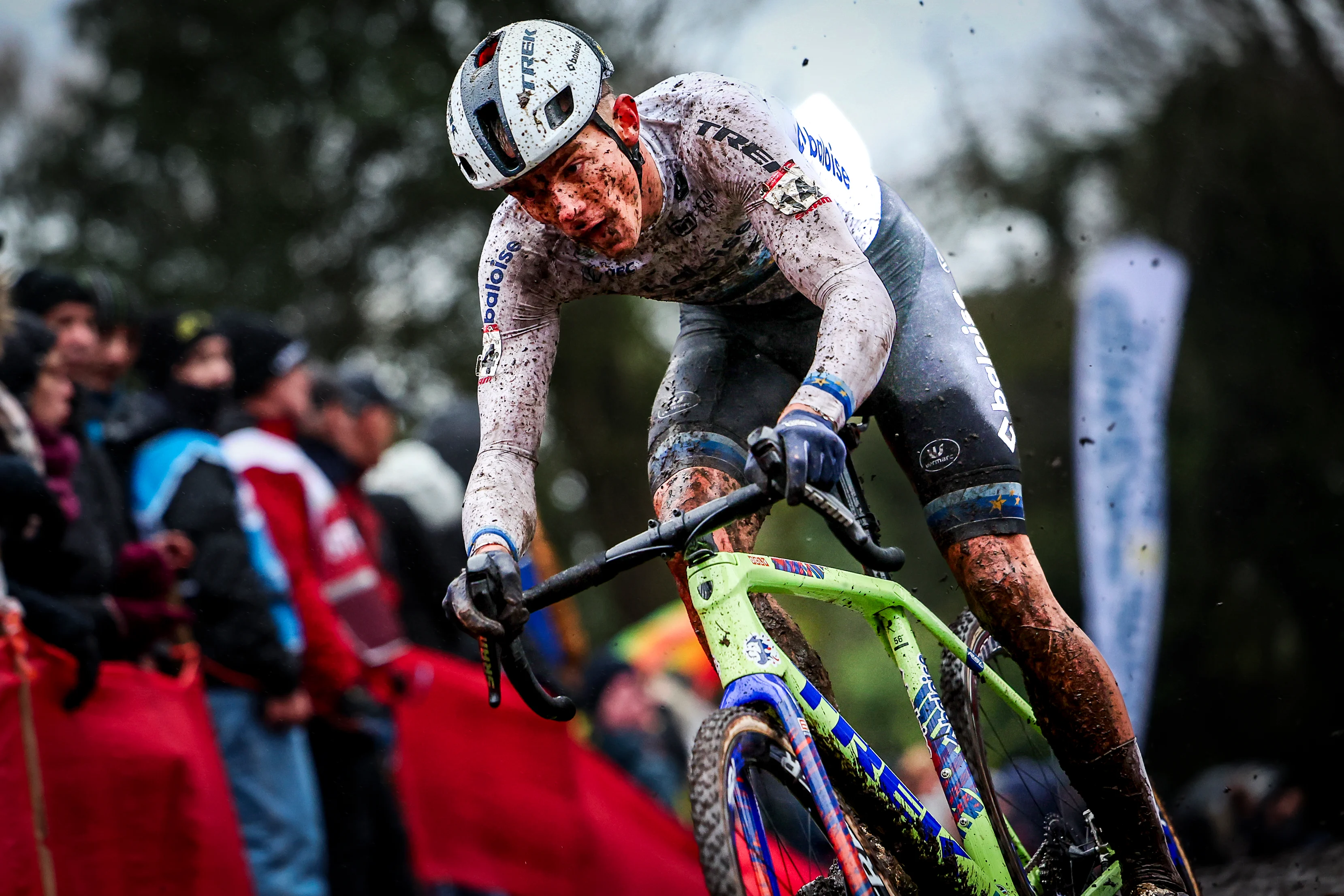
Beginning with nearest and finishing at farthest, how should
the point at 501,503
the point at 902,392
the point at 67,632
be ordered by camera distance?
the point at 501,503 < the point at 902,392 < the point at 67,632

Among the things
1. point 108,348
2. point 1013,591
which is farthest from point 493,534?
point 108,348

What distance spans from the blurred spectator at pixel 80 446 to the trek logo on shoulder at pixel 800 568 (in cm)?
273

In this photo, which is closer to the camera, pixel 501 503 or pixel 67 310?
pixel 501 503

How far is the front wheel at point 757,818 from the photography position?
2410mm

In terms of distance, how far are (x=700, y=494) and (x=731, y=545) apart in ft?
0.55

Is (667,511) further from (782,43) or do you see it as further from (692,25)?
(692,25)

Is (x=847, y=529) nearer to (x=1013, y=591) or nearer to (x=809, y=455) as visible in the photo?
(x=809, y=455)

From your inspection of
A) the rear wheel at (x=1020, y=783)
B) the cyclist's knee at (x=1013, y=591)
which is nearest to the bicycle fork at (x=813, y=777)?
the cyclist's knee at (x=1013, y=591)

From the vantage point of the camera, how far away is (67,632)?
13.8 ft

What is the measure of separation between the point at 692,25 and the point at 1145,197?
3.86 metres

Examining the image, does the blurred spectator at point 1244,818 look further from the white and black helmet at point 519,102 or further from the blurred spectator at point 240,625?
the white and black helmet at point 519,102

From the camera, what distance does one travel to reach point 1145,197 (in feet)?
31.4

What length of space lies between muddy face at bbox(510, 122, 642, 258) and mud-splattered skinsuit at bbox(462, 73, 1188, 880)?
0.24 meters

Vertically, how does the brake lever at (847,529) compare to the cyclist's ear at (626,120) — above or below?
below
